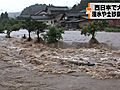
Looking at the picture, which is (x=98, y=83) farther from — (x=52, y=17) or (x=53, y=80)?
(x=52, y=17)

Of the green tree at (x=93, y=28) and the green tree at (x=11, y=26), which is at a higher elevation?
the green tree at (x=93, y=28)

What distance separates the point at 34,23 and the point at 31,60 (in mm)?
11065

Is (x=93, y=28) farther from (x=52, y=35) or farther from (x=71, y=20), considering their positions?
(x=71, y=20)

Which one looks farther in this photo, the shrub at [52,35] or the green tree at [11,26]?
the green tree at [11,26]

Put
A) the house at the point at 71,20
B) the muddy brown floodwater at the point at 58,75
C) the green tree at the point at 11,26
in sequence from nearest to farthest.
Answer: the muddy brown floodwater at the point at 58,75 → the green tree at the point at 11,26 → the house at the point at 71,20

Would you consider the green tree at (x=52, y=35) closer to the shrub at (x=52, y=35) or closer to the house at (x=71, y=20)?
the shrub at (x=52, y=35)

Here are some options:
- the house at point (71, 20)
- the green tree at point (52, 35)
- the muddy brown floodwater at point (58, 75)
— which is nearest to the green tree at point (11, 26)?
the house at point (71, 20)

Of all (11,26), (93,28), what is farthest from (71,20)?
(93,28)

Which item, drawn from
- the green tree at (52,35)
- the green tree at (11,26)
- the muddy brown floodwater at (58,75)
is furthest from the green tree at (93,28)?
the green tree at (11,26)

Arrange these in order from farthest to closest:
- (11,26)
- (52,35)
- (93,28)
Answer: (11,26), (52,35), (93,28)

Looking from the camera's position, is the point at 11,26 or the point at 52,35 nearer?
the point at 52,35

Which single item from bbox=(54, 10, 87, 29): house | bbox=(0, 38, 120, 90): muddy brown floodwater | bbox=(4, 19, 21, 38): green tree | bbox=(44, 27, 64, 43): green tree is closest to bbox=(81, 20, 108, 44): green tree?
bbox=(44, 27, 64, 43): green tree

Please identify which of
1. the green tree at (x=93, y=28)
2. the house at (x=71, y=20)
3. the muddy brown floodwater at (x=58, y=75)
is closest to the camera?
the muddy brown floodwater at (x=58, y=75)

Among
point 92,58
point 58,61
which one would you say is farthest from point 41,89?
point 92,58
